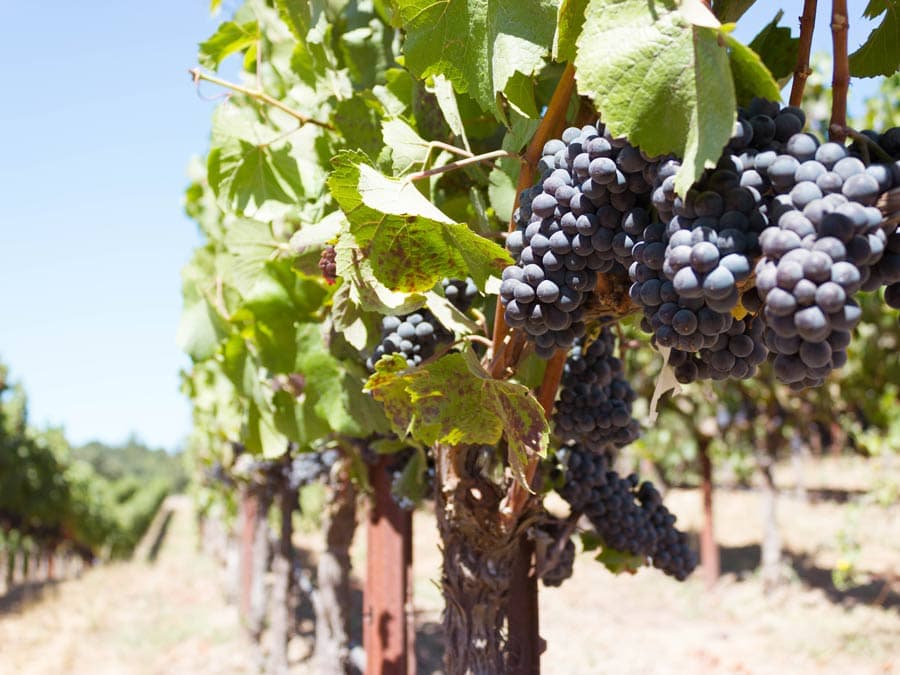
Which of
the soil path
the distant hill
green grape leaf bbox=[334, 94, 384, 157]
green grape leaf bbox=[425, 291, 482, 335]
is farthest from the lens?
the distant hill

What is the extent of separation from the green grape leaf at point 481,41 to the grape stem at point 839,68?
469 mm

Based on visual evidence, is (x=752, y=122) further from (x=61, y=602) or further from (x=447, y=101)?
(x=61, y=602)

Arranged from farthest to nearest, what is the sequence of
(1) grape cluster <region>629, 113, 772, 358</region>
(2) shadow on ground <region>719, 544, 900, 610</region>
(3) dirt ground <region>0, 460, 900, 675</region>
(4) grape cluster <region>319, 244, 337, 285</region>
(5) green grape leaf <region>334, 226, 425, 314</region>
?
(2) shadow on ground <region>719, 544, 900, 610</region> < (3) dirt ground <region>0, 460, 900, 675</region> < (4) grape cluster <region>319, 244, 337, 285</region> < (5) green grape leaf <region>334, 226, 425, 314</region> < (1) grape cluster <region>629, 113, 772, 358</region>

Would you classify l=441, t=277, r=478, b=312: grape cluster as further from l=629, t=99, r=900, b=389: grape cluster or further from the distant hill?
the distant hill

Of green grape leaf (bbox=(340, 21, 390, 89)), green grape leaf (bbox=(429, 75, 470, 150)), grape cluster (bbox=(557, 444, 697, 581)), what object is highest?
green grape leaf (bbox=(340, 21, 390, 89))

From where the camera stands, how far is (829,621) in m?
10.2

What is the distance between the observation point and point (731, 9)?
1.29m

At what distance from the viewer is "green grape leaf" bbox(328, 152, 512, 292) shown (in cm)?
129

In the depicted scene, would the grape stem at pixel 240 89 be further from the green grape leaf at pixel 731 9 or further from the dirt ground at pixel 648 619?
the dirt ground at pixel 648 619

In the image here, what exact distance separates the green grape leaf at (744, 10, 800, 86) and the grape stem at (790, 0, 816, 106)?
22 cm

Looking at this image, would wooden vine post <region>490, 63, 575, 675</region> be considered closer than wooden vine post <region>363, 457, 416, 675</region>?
Yes

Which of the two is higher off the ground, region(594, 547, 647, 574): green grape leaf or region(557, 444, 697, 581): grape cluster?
region(557, 444, 697, 581): grape cluster

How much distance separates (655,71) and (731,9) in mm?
390

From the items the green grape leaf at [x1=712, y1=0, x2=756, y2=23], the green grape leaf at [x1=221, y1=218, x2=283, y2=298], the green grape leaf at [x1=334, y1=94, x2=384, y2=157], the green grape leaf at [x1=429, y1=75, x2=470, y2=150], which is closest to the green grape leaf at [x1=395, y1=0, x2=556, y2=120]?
the green grape leaf at [x1=429, y1=75, x2=470, y2=150]
